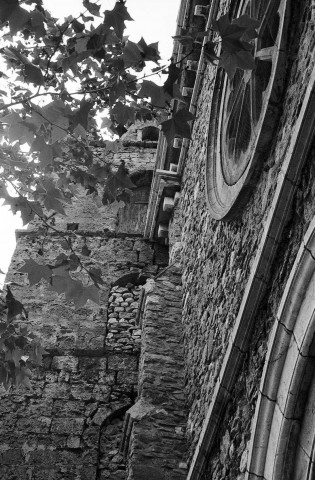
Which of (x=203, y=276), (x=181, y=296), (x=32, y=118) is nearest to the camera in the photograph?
(x=32, y=118)

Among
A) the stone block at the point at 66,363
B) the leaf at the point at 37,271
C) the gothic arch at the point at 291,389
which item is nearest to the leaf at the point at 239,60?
the gothic arch at the point at 291,389

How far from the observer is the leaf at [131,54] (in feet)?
13.0

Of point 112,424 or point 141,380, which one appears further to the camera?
point 112,424

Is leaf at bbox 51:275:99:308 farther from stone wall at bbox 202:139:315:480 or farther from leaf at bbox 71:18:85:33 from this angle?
leaf at bbox 71:18:85:33

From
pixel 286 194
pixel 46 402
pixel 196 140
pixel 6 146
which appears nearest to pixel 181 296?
pixel 196 140

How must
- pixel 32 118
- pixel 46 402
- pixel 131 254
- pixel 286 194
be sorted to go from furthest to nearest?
pixel 131 254
pixel 46 402
pixel 32 118
pixel 286 194

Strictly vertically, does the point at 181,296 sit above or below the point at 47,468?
above

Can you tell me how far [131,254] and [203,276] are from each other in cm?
498

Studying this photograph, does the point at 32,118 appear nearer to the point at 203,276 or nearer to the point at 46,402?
the point at 203,276

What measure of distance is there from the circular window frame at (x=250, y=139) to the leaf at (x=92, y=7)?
107cm

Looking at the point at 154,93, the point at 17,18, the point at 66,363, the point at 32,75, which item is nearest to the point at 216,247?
the point at 154,93

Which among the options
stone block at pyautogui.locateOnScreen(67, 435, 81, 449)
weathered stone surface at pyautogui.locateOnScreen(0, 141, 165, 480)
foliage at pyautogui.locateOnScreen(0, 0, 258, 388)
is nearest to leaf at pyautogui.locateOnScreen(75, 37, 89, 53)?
foliage at pyautogui.locateOnScreen(0, 0, 258, 388)

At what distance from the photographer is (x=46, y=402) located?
28.2 feet

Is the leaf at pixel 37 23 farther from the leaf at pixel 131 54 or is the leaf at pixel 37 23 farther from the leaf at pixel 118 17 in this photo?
the leaf at pixel 131 54
